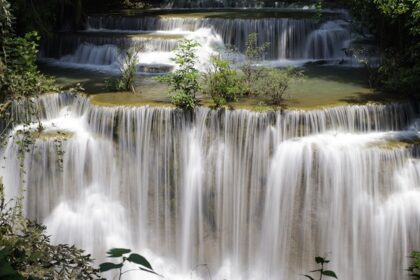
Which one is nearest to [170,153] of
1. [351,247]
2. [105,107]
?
[105,107]

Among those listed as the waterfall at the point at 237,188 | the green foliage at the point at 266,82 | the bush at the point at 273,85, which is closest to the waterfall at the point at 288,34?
the green foliage at the point at 266,82

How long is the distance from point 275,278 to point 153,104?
12.8ft

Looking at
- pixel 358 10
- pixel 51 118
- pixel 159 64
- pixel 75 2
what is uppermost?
pixel 75 2

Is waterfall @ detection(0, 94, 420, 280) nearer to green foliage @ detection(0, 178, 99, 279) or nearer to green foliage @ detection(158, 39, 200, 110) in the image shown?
green foliage @ detection(158, 39, 200, 110)

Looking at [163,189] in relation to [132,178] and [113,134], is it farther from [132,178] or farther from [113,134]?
[113,134]

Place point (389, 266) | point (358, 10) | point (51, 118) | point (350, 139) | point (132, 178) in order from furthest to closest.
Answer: point (358, 10), point (51, 118), point (132, 178), point (350, 139), point (389, 266)

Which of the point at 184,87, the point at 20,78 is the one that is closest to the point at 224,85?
the point at 184,87

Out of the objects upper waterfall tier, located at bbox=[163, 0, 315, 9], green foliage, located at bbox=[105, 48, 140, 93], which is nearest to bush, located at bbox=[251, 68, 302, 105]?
green foliage, located at bbox=[105, 48, 140, 93]

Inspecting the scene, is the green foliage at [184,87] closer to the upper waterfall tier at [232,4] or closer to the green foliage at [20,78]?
the green foliage at [20,78]

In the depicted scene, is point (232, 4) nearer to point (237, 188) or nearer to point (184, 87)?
point (184, 87)

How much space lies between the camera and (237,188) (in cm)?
998

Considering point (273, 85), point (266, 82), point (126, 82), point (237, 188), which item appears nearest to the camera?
point (237, 188)

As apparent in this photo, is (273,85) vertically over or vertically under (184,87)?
over

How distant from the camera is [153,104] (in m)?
10.5
